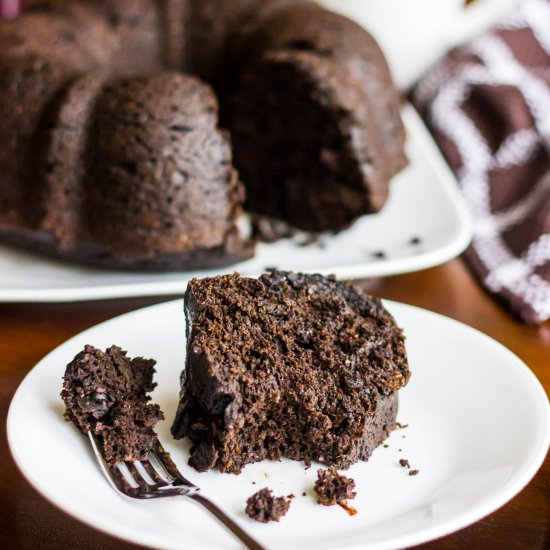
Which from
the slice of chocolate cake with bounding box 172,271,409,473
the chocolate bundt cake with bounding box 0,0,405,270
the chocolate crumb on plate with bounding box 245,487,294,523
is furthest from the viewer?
the chocolate bundt cake with bounding box 0,0,405,270

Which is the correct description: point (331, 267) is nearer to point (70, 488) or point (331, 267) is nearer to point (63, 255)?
point (63, 255)

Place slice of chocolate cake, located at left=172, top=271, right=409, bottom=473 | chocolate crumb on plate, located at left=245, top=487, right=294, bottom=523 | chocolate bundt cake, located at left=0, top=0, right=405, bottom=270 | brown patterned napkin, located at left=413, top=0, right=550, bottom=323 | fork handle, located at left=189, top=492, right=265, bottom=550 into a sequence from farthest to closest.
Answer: brown patterned napkin, located at left=413, top=0, right=550, bottom=323, chocolate bundt cake, located at left=0, top=0, right=405, bottom=270, slice of chocolate cake, located at left=172, top=271, right=409, bottom=473, chocolate crumb on plate, located at left=245, top=487, right=294, bottom=523, fork handle, located at left=189, top=492, right=265, bottom=550

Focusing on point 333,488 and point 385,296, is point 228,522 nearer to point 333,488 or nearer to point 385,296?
point 333,488

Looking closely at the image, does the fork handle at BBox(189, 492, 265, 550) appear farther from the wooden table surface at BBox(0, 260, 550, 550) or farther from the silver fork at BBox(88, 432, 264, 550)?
the wooden table surface at BBox(0, 260, 550, 550)

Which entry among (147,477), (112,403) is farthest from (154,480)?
(112,403)

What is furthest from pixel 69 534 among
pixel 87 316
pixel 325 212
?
pixel 325 212

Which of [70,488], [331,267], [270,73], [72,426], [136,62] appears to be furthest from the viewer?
[136,62]

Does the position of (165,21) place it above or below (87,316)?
above

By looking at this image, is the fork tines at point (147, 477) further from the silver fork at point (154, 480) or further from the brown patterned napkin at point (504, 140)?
the brown patterned napkin at point (504, 140)

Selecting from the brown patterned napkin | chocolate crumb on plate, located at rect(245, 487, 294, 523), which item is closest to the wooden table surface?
the brown patterned napkin
